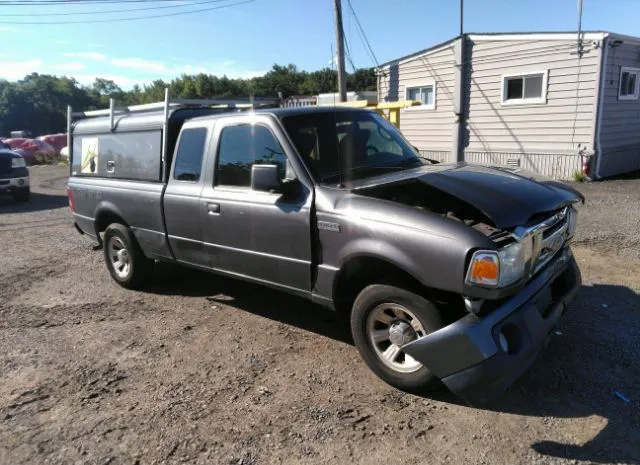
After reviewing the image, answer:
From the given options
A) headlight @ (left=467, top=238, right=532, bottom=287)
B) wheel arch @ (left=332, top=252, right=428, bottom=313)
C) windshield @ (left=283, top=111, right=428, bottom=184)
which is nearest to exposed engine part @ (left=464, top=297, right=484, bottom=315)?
headlight @ (left=467, top=238, right=532, bottom=287)

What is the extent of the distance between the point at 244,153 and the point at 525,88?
1243 cm

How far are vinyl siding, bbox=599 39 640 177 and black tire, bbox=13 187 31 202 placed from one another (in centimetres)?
1523

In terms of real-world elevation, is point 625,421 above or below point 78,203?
below

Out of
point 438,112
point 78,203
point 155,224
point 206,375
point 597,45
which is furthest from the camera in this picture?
point 438,112

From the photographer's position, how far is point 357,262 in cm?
379

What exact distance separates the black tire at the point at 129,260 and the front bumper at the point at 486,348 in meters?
3.67

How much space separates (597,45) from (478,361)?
41.9 feet

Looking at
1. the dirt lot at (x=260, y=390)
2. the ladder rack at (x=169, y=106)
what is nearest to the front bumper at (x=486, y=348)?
the dirt lot at (x=260, y=390)

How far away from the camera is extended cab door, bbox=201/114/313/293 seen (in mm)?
4094

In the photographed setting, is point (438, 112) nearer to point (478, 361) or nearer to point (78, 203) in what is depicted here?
point (78, 203)

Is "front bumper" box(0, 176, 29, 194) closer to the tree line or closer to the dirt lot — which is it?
the dirt lot

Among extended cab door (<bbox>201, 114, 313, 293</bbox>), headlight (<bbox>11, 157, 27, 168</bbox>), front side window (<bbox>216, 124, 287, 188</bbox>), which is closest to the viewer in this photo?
extended cab door (<bbox>201, 114, 313, 293</bbox>)

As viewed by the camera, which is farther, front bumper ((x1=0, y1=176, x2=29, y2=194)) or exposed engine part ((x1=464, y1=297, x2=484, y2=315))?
front bumper ((x1=0, y1=176, x2=29, y2=194))

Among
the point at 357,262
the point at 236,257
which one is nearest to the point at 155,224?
the point at 236,257
